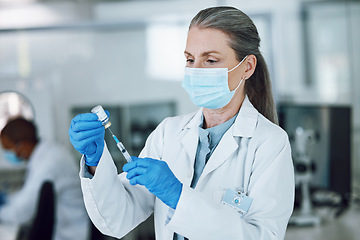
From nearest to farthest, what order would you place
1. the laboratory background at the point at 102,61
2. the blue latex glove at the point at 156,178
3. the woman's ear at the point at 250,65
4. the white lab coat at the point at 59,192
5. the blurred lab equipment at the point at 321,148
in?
1. the blue latex glove at the point at 156,178
2. the woman's ear at the point at 250,65
3. the blurred lab equipment at the point at 321,148
4. the white lab coat at the point at 59,192
5. the laboratory background at the point at 102,61

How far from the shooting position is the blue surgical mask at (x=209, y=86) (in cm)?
128

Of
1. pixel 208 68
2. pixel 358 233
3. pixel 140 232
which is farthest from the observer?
pixel 140 232

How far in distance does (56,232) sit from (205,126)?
1.67 metres

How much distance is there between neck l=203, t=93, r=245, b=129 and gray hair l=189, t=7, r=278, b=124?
0.09 m

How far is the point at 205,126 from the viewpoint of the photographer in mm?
1418

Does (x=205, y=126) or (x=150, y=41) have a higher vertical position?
(x=150, y=41)

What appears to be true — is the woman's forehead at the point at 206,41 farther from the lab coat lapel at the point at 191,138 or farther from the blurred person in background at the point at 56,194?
the blurred person in background at the point at 56,194

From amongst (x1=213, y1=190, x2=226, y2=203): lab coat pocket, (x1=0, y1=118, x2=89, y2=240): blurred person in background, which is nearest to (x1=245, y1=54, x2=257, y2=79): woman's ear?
(x1=213, y1=190, x2=226, y2=203): lab coat pocket

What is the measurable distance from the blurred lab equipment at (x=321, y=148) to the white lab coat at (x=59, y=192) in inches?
52.1

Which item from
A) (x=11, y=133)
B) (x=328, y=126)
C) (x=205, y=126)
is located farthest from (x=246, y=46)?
(x=11, y=133)

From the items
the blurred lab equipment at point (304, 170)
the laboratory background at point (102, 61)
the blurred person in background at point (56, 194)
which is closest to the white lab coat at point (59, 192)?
the blurred person in background at point (56, 194)

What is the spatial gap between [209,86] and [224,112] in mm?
115

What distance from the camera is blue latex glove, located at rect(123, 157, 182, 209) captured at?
1062mm

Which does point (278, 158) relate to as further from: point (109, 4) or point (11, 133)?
point (109, 4)
